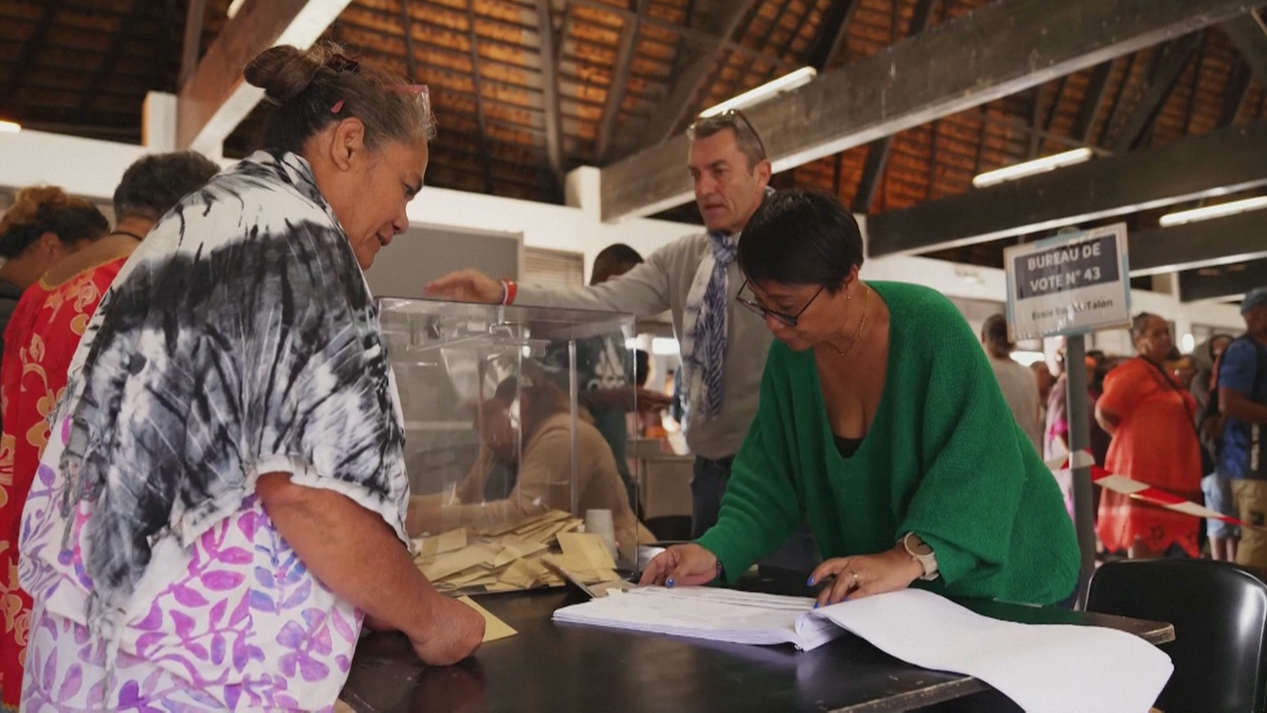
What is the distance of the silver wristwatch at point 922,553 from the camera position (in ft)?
4.71

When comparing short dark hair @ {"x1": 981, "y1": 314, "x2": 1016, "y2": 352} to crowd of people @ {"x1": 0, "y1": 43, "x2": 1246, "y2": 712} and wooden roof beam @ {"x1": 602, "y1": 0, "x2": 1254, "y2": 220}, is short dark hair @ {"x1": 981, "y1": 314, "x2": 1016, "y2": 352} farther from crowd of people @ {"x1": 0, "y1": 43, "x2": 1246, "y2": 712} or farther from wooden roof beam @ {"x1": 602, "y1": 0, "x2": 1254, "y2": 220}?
crowd of people @ {"x1": 0, "y1": 43, "x2": 1246, "y2": 712}

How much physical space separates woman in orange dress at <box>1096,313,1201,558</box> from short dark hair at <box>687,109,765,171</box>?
11.5ft

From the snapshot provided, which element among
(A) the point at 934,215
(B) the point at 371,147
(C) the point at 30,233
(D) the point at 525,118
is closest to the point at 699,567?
(B) the point at 371,147

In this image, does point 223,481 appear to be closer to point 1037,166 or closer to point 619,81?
point 619,81

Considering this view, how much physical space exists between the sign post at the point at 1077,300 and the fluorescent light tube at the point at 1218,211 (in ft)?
21.1

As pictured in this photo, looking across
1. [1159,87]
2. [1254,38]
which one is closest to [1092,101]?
[1159,87]

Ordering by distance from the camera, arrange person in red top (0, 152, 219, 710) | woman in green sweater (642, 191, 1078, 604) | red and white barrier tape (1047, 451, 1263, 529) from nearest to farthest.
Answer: woman in green sweater (642, 191, 1078, 604), person in red top (0, 152, 219, 710), red and white barrier tape (1047, 451, 1263, 529)

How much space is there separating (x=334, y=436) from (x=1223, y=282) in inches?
563

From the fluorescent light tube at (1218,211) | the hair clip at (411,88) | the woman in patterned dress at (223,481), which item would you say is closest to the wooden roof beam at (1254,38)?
the fluorescent light tube at (1218,211)

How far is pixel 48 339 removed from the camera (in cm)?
224

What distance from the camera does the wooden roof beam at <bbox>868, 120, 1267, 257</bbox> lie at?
7.25 meters

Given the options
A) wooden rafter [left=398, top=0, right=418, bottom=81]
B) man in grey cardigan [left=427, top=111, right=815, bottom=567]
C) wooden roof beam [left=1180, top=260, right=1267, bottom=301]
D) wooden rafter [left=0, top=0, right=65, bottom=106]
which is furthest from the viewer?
wooden roof beam [left=1180, top=260, right=1267, bottom=301]

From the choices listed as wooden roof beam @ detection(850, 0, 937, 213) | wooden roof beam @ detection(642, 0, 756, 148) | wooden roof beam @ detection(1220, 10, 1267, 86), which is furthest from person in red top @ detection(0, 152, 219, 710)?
wooden roof beam @ detection(850, 0, 937, 213)

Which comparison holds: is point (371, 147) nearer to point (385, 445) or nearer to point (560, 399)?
point (385, 445)
